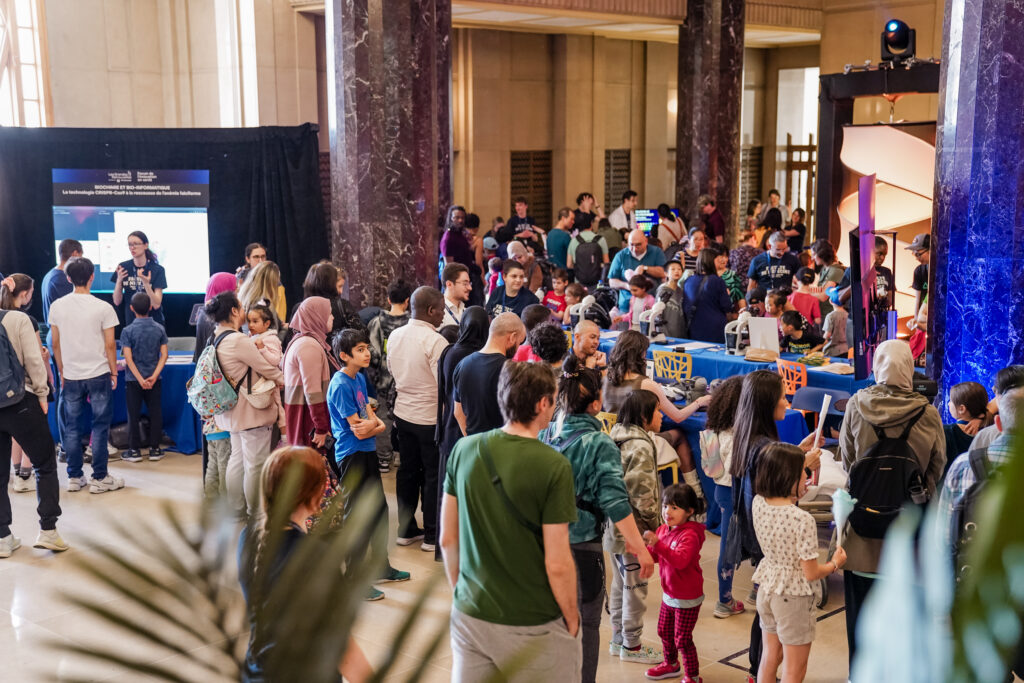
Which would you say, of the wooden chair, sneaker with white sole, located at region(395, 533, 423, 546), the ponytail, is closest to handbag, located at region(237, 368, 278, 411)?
sneaker with white sole, located at region(395, 533, 423, 546)

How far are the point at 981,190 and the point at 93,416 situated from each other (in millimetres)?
6155

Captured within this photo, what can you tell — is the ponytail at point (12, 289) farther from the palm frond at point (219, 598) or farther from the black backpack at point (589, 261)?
the palm frond at point (219, 598)

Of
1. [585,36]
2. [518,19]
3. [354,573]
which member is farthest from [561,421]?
[585,36]

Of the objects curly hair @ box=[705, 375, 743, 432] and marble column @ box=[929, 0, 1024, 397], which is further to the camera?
marble column @ box=[929, 0, 1024, 397]

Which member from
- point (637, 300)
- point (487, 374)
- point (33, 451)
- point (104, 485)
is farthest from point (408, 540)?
point (637, 300)

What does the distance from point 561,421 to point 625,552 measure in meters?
0.90

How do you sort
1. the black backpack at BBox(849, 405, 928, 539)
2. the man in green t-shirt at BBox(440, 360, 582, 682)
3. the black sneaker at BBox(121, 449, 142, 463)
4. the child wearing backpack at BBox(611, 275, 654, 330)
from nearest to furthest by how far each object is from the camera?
1. the man in green t-shirt at BBox(440, 360, 582, 682)
2. the black backpack at BBox(849, 405, 928, 539)
3. the black sneaker at BBox(121, 449, 142, 463)
4. the child wearing backpack at BBox(611, 275, 654, 330)

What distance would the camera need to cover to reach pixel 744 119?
2216 centimetres

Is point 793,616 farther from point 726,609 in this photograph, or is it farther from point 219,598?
point 219,598

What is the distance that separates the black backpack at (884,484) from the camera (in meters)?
4.37

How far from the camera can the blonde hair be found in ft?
23.2

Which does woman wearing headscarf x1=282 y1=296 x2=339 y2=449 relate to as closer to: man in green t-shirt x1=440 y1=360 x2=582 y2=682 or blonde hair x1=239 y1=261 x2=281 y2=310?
blonde hair x1=239 y1=261 x2=281 y2=310

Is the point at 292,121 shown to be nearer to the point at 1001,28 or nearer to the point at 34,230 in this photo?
the point at 34,230

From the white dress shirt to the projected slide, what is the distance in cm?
525
